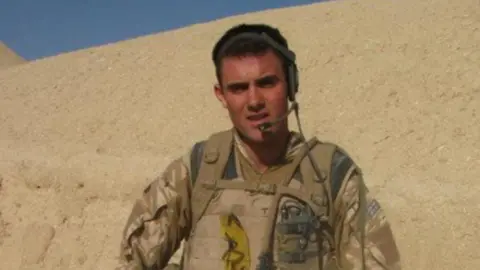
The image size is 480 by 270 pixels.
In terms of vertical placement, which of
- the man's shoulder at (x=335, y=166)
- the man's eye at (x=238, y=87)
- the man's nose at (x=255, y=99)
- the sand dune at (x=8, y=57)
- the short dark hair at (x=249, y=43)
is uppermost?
the sand dune at (x=8, y=57)

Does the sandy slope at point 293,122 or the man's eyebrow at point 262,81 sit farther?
the sandy slope at point 293,122

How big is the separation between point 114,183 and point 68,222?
3.78 ft

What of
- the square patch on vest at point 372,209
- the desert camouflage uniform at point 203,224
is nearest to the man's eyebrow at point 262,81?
the desert camouflage uniform at point 203,224

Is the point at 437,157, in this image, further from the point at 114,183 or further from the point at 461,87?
the point at 114,183

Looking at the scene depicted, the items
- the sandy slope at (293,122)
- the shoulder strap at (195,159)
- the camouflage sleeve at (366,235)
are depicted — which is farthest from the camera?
Result: the sandy slope at (293,122)

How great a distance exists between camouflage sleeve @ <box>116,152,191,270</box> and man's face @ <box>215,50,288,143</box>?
33cm

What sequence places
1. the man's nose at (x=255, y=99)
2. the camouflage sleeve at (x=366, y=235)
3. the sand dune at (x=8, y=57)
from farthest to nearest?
the sand dune at (x=8, y=57), the man's nose at (x=255, y=99), the camouflage sleeve at (x=366, y=235)

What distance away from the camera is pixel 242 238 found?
2719 mm

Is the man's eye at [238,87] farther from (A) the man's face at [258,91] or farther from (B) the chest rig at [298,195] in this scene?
(B) the chest rig at [298,195]

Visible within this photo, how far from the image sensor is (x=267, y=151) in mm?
2773

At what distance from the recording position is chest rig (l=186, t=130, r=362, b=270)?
104 inches

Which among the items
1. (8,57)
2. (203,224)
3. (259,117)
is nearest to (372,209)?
(259,117)

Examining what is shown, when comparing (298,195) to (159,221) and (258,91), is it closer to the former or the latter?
(258,91)

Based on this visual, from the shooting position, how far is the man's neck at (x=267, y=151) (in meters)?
2.76
